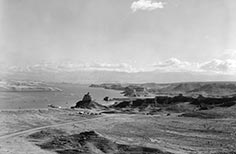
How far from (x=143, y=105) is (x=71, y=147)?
56800 mm

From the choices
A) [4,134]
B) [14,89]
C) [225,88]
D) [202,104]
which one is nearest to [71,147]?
[4,134]

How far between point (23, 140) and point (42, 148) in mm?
3847

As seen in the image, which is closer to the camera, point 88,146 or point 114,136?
point 88,146

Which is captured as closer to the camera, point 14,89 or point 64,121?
point 64,121

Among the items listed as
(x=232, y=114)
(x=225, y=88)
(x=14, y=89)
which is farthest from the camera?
(x=14, y=89)

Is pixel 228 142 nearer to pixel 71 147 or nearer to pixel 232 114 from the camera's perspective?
pixel 71 147

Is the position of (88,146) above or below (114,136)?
above

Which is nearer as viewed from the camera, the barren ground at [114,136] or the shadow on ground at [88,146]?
the shadow on ground at [88,146]

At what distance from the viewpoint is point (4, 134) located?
29438 millimetres

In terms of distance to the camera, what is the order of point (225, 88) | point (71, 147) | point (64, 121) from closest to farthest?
point (71, 147)
point (64, 121)
point (225, 88)

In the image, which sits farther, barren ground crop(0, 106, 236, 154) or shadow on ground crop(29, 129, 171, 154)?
barren ground crop(0, 106, 236, 154)

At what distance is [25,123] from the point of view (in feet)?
122

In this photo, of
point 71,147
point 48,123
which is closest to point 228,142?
point 71,147

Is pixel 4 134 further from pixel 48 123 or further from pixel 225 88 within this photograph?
pixel 225 88
